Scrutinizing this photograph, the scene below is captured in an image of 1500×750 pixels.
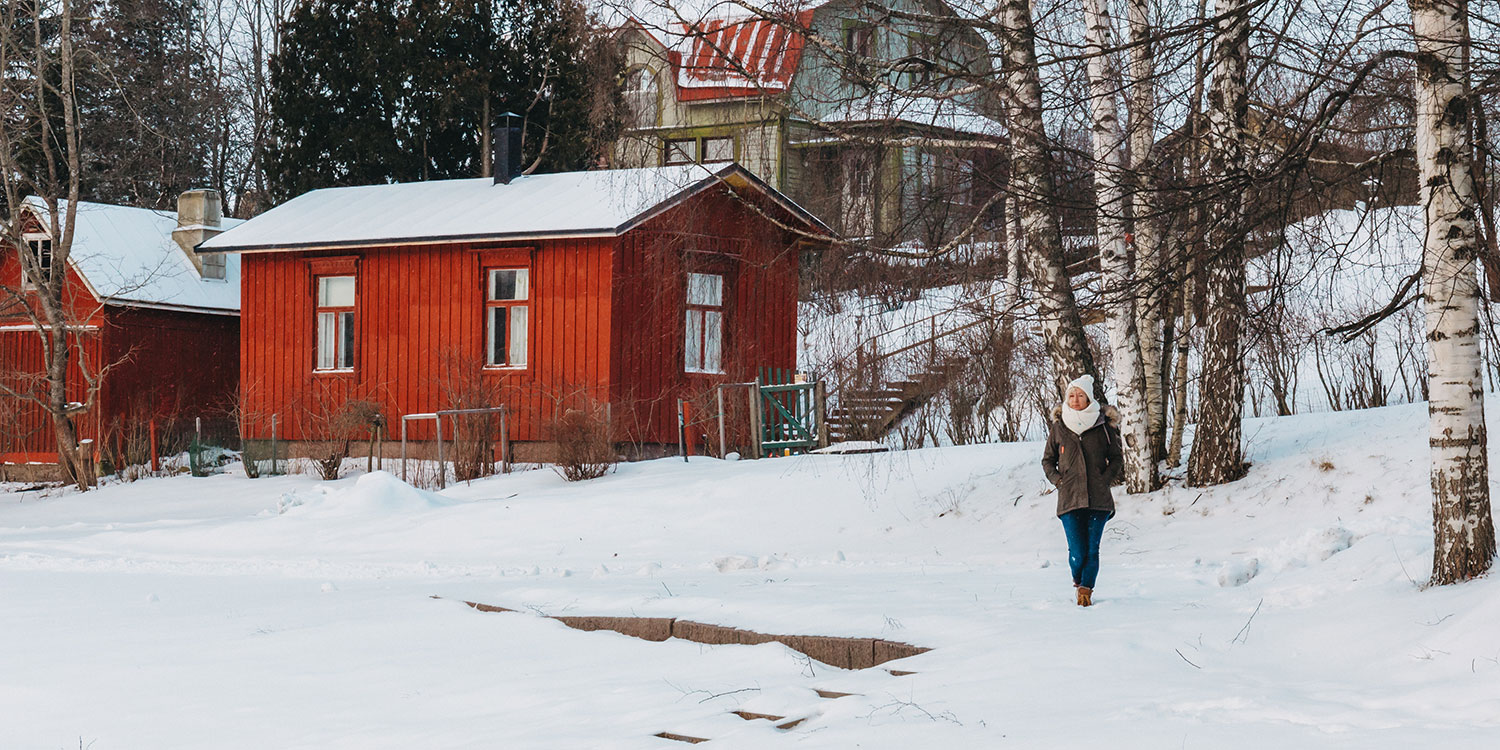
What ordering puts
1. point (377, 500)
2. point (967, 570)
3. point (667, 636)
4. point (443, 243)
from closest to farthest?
point (667, 636), point (967, 570), point (377, 500), point (443, 243)

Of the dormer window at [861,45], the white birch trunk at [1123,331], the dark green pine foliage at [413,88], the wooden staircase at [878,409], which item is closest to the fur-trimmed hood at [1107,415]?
the white birch trunk at [1123,331]

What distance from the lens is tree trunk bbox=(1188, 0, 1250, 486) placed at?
Answer: 428 inches

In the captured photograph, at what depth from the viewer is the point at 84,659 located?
32.1 feet

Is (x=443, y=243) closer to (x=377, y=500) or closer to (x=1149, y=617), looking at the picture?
(x=377, y=500)

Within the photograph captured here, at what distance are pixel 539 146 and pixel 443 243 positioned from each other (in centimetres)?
1275

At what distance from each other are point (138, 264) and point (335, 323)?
22.5ft

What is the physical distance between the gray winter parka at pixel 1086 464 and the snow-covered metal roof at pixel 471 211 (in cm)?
1083

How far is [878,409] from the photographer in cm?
2652

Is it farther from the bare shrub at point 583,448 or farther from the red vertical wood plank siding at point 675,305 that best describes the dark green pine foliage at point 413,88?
the bare shrub at point 583,448

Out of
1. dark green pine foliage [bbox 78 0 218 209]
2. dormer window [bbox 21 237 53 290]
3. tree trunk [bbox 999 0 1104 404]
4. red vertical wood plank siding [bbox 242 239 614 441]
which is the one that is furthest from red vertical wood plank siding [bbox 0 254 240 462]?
tree trunk [bbox 999 0 1104 404]

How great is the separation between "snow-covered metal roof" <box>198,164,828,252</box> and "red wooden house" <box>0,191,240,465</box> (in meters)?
3.60

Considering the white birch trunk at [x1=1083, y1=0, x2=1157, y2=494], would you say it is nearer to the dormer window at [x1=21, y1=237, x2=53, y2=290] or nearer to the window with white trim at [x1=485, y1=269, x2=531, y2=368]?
the window with white trim at [x1=485, y1=269, x2=531, y2=368]

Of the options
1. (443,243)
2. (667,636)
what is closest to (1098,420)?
(667,636)

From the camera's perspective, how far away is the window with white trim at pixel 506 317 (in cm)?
2356
